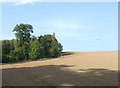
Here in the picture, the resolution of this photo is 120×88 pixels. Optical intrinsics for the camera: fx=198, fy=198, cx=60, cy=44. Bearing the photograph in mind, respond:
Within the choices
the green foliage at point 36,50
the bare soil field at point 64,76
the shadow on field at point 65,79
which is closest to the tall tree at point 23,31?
the green foliage at point 36,50

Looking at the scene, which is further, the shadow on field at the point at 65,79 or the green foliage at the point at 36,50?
the green foliage at the point at 36,50

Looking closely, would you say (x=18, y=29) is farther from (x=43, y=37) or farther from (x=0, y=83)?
(x=0, y=83)

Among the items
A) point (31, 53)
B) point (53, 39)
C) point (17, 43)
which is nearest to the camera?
point (31, 53)

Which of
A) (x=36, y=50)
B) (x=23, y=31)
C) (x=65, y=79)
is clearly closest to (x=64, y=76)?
(x=65, y=79)

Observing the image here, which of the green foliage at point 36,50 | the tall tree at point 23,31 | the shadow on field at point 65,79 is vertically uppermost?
the tall tree at point 23,31

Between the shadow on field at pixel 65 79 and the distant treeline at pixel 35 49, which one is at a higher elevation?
the distant treeline at pixel 35 49

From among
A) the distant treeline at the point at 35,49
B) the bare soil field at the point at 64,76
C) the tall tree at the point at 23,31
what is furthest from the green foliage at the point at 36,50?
the bare soil field at the point at 64,76

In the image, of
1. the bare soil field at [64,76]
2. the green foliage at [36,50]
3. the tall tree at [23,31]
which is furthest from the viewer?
the tall tree at [23,31]

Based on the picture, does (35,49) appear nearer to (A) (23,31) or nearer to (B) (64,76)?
(A) (23,31)

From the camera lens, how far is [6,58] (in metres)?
33.4

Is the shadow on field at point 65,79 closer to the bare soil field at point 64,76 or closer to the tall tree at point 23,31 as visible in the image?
the bare soil field at point 64,76

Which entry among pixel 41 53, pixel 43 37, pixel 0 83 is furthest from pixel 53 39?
pixel 0 83

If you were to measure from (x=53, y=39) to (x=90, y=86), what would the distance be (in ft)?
91.0

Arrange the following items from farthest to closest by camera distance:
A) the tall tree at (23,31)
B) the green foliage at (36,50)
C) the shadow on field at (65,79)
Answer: the tall tree at (23,31)
the green foliage at (36,50)
the shadow on field at (65,79)
